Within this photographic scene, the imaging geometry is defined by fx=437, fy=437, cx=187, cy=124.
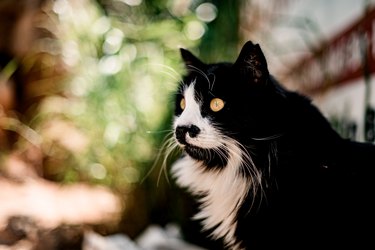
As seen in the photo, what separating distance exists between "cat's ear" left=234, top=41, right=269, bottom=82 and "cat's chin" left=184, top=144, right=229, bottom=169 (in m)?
0.22

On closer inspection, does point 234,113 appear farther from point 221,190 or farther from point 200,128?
point 221,190

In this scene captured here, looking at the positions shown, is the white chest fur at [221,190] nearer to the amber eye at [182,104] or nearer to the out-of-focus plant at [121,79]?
the amber eye at [182,104]

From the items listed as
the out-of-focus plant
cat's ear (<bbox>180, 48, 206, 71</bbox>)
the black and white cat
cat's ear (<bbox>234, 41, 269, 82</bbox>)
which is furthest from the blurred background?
cat's ear (<bbox>234, 41, 269, 82</bbox>)

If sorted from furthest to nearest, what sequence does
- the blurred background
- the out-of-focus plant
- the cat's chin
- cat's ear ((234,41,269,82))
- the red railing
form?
the out-of-focus plant
the blurred background
the red railing
the cat's chin
cat's ear ((234,41,269,82))

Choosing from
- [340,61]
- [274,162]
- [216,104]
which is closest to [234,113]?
[216,104]

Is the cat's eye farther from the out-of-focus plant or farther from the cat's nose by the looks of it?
the out-of-focus plant

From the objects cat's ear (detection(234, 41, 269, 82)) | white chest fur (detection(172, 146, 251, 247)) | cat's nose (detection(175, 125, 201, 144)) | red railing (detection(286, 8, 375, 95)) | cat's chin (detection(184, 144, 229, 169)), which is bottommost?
white chest fur (detection(172, 146, 251, 247))

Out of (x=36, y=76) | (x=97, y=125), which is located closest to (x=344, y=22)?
(x=97, y=125)

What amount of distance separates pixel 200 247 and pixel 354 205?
3.03ft

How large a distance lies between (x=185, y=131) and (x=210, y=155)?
12 cm

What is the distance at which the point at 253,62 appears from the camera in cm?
109

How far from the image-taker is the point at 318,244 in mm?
1111

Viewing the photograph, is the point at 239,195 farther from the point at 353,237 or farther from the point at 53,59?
the point at 53,59

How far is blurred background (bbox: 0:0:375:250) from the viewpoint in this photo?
1.90 m
